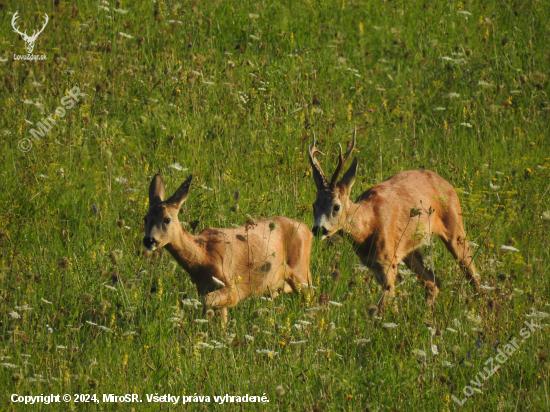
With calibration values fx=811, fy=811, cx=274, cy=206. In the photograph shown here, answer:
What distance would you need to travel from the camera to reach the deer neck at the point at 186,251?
22.1 feet

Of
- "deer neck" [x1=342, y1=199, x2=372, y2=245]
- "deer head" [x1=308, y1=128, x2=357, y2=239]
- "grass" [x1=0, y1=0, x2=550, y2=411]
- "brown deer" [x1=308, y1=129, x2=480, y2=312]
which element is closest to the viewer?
"grass" [x1=0, y1=0, x2=550, y2=411]

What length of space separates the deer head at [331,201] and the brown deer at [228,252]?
255 mm

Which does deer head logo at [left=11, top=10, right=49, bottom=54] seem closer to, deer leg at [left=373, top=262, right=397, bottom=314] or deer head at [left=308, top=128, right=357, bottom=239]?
deer head at [left=308, top=128, right=357, bottom=239]

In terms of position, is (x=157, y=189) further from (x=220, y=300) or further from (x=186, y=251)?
(x=220, y=300)

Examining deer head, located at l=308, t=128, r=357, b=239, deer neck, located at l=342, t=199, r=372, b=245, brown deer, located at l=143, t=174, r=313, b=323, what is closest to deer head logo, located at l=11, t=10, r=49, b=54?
brown deer, located at l=143, t=174, r=313, b=323

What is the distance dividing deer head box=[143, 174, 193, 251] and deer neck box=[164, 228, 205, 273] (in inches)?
2.9

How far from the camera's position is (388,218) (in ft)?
26.3

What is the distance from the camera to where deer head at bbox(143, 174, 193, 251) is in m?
6.41

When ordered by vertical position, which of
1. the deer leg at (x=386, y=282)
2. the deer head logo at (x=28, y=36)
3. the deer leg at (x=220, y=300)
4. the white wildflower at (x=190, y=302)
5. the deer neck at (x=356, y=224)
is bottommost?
the deer leg at (x=220, y=300)

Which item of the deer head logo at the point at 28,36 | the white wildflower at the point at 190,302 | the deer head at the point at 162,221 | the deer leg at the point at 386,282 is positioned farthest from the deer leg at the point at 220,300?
the deer head logo at the point at 28,36

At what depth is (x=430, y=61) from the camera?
11.6m

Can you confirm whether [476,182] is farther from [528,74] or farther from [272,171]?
[528,74]

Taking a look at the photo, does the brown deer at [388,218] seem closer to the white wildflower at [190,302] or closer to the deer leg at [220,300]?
the deer leg at [220,300]

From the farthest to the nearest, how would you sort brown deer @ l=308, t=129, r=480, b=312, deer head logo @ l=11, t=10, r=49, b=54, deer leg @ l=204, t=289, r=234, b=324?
deer head logo @ l=11, t=10, r=49, b=54 < brown deer @ l=308, t=129, r=480, b=312 < deer leg @ l=204, t=289, r=234, b=324
